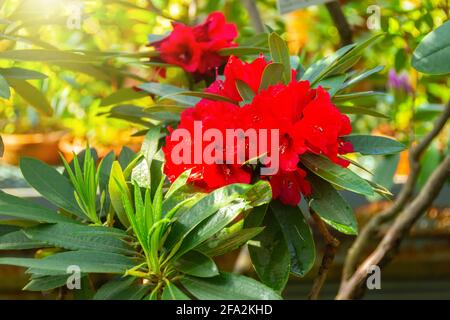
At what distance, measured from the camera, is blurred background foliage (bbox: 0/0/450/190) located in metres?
1.18

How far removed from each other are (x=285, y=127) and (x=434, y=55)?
186 mm

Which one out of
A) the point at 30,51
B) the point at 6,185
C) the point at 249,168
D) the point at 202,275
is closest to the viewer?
the point at 202,275

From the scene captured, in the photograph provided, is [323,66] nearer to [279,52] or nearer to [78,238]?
[279,52]

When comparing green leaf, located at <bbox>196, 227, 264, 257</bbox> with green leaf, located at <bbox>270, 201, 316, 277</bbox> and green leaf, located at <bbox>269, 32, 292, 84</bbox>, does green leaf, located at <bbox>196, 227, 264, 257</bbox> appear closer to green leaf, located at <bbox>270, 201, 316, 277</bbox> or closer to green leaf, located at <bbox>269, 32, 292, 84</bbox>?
green leaf, located at <bbox>270, 201, 316, 277</bbox>

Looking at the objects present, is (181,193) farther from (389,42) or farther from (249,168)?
(389,42)

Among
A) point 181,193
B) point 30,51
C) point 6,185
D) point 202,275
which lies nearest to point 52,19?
point 30,51

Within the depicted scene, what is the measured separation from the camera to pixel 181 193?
0.75 m

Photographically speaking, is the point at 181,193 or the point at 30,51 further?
the point at 30,51

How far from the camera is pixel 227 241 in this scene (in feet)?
2.30

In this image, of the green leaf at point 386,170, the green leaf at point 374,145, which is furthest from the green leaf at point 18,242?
the green leaf at point 386,170

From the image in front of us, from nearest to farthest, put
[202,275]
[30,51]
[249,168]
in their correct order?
[202,275] → [249,168] → [30,51]

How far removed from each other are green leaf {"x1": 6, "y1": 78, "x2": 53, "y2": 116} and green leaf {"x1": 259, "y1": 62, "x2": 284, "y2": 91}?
497mm

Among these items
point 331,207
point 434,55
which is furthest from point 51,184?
point 434,55

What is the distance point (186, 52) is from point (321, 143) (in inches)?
15.7
